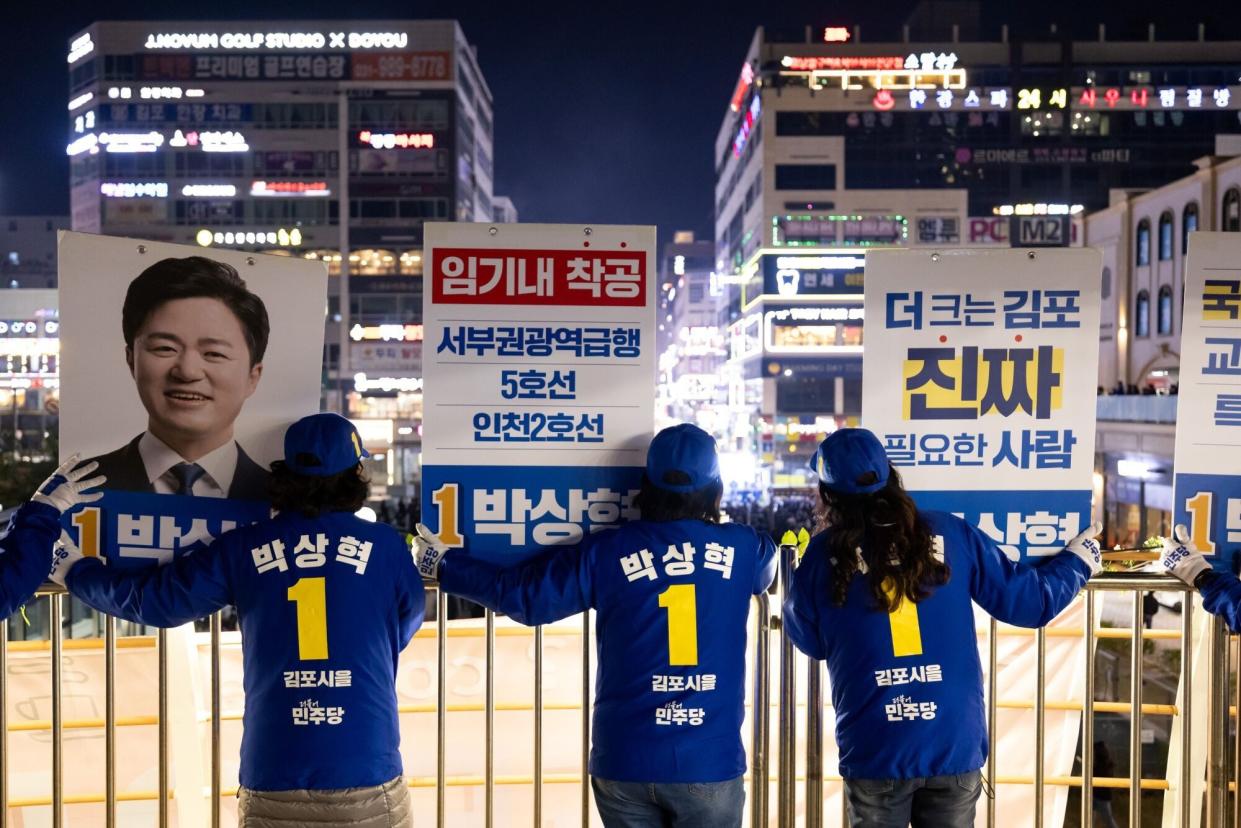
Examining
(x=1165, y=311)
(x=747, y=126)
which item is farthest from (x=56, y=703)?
(x=747, y=126)

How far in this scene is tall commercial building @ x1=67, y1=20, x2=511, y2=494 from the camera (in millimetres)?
61188

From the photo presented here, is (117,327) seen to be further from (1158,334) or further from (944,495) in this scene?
(1158,334)

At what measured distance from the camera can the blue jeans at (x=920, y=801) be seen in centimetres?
305

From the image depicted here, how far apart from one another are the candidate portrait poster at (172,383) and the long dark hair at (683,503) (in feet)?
5.21

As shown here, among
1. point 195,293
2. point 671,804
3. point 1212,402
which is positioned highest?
point 195,293

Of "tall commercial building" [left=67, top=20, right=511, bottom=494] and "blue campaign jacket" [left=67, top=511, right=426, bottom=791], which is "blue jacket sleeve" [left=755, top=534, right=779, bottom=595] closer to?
"blue campaign jacket" [left=67, top=511, right=426, bottom=791]

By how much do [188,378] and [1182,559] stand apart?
12.7ft

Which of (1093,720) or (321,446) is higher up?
(321,446)

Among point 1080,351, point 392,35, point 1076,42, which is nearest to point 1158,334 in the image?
point 1076,42

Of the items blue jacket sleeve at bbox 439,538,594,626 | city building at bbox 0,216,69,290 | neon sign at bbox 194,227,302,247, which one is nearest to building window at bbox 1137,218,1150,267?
blue jacket sleeve at bbox 439,538,594,626

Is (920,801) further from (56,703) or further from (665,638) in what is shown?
(56,703)

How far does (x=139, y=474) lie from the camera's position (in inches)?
150

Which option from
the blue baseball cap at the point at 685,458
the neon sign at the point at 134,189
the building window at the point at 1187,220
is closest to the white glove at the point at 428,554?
the blue baseball cap at the point at 685,458

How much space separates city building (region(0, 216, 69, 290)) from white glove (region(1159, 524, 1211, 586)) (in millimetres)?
97959
